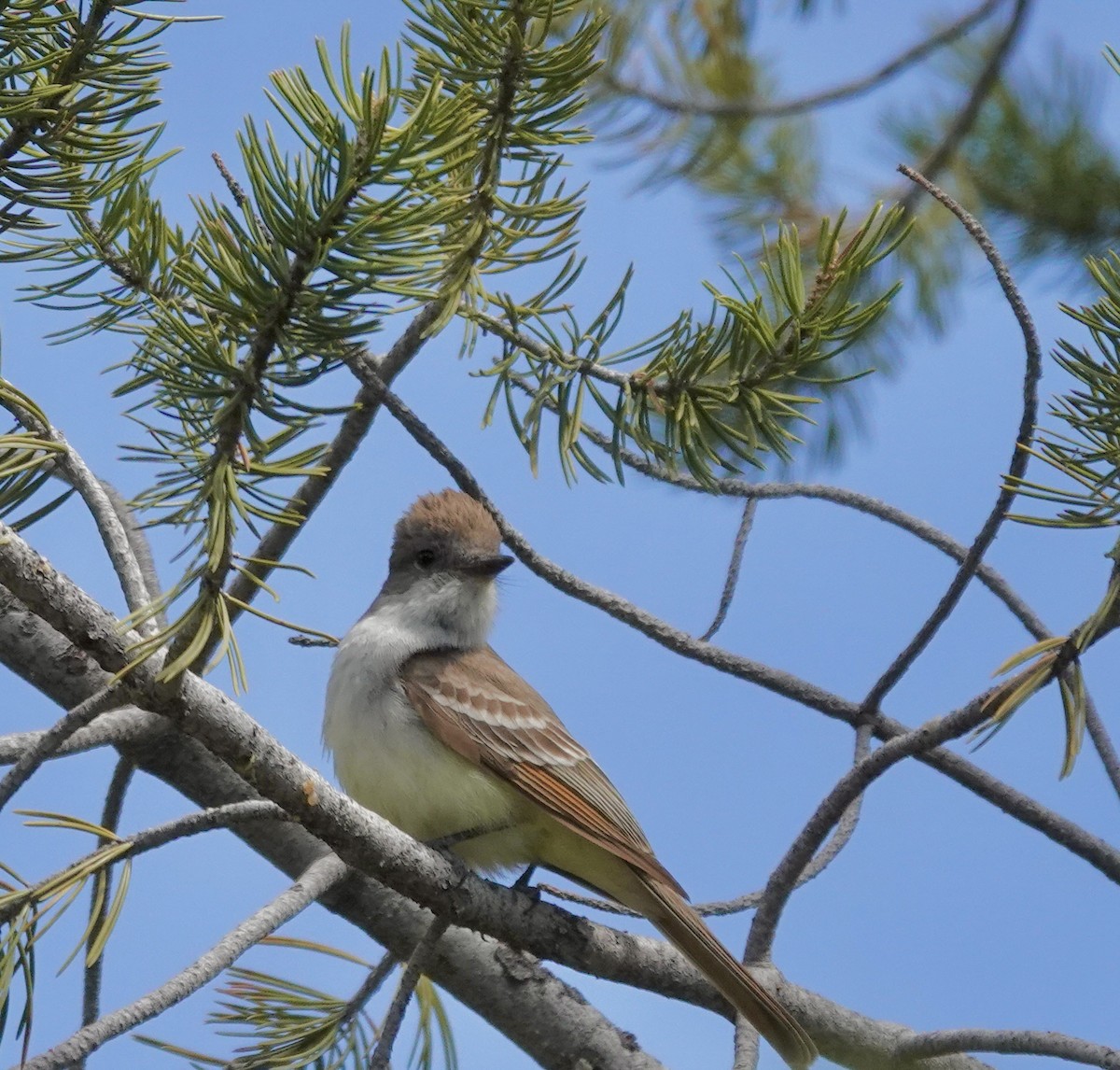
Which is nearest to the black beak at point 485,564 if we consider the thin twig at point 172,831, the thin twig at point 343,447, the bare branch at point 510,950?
the thin twig at point 343,447

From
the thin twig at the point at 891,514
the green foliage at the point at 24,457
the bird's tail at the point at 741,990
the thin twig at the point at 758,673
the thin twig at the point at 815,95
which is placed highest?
the thin twig at the point at 815,95

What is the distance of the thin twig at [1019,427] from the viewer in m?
2.24

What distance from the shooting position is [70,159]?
220 cm

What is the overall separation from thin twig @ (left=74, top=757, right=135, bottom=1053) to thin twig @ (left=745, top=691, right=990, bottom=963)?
129 centimetres

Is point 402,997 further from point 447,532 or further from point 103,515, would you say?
point 447,532

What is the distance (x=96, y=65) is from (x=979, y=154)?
3.64 m

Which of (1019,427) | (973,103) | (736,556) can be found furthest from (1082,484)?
(973,103)

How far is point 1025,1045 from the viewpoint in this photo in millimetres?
2416

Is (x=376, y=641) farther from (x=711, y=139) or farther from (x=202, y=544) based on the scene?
(x=711, y=139)

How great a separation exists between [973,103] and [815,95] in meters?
0.56

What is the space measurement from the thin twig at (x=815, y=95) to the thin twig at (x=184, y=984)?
3393mm

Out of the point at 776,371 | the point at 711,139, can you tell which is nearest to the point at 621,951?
the point at 776,371

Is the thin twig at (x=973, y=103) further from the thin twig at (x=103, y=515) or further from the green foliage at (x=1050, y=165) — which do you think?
the thin twig at (x=103, y=515)

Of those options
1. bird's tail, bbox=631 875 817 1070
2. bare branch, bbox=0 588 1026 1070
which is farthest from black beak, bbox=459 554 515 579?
bird's tail, bbox=631 875 817 1070
